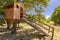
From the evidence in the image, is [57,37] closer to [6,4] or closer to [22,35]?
[22,35]

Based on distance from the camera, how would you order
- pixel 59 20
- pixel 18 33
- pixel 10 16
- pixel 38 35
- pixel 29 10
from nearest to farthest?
pixel 10 16
pixel 38 35
pixel 18 33
pixel 29 10
pixel 59 20

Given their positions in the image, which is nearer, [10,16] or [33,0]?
[10,16]

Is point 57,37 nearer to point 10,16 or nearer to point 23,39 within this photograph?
point 23,39

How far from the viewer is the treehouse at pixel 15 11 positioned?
23203 millimetres

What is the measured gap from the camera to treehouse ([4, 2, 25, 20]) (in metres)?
23.2

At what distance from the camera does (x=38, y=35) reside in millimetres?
A: 25359

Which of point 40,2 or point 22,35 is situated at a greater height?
point 40,2

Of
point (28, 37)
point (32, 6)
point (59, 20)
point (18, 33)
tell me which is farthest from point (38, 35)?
point (59, 20)

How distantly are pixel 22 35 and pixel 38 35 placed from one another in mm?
2234

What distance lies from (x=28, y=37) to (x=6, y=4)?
6.48m

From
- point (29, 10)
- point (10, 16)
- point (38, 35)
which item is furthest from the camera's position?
point (29, 10)

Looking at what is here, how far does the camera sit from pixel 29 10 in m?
29.1

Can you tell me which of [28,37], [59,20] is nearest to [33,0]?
[28,37]

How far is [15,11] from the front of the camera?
23547 mm
